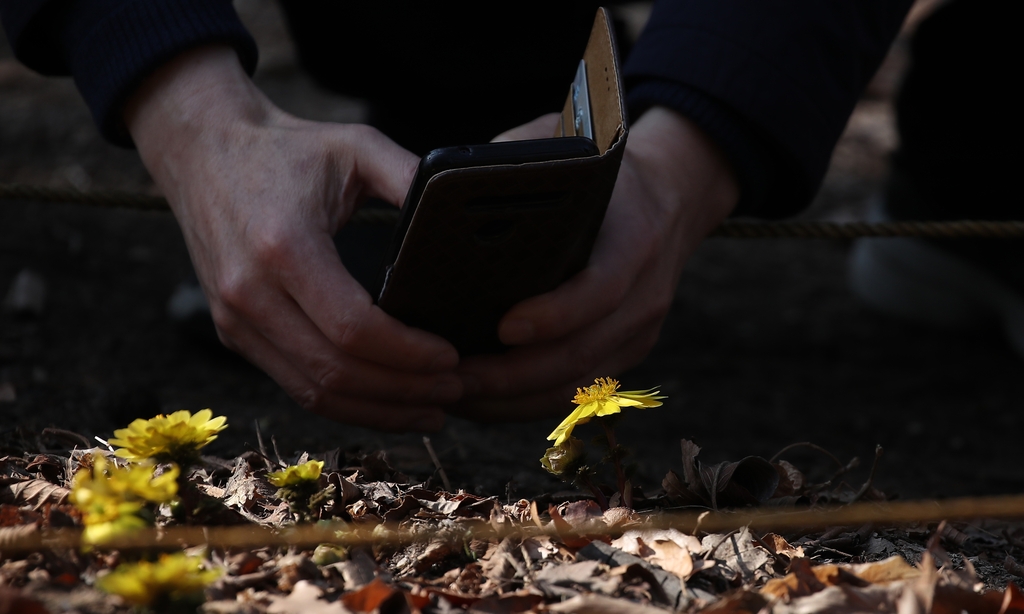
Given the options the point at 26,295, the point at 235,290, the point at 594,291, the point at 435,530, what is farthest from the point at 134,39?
the point at 26,295

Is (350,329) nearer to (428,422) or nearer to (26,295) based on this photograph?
(428,422)

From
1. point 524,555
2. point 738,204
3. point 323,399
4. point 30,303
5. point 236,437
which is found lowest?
point 30,303

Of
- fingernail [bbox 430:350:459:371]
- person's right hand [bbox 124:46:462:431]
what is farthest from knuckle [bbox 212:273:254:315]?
fingernail [bbox 430:350:459:371]

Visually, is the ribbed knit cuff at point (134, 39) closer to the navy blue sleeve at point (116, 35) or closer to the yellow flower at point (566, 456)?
the navy blue sleeve at point (116, 35)

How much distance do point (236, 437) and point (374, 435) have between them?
0.29 m

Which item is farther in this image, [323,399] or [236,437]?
[236,437]

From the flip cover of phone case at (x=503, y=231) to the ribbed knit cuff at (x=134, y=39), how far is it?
18.4 inches

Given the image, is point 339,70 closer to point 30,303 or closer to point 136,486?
point 30,303

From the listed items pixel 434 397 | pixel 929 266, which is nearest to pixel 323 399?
pixel 434 397

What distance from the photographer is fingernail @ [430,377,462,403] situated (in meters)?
1.15

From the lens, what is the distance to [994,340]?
2.48m

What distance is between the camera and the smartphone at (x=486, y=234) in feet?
2.87

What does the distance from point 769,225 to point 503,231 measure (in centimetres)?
65

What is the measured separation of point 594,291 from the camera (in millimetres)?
1117
